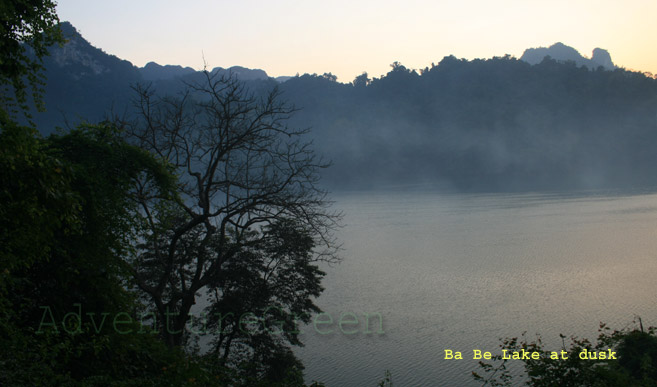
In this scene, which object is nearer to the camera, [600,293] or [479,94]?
[600,293]

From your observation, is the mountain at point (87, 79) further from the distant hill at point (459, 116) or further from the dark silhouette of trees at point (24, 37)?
the dark silhouette of trees at point (24, 37)

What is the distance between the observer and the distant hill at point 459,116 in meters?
109

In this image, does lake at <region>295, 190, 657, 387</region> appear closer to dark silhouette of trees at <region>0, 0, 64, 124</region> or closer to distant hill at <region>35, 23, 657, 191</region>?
dark silhouette of trees at <region>0, 0, 64, 124</region>

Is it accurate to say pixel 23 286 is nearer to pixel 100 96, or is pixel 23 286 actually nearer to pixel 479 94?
pixel 100 96

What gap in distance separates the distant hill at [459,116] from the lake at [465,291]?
200ft

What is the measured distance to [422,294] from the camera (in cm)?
2203

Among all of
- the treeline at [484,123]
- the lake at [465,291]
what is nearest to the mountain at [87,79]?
the treeline at [484,123]

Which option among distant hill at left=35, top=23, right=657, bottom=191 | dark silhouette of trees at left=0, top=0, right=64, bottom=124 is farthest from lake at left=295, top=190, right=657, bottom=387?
distant hill at left=35, top=23, right=657, bottom=191

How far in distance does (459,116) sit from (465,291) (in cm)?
12182

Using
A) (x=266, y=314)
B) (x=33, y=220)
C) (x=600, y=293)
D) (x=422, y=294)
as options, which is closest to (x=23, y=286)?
(x=33, y=220)

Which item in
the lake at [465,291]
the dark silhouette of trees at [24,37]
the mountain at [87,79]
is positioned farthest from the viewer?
the mountain at [87,79]

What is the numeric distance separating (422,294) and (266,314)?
10.5 m

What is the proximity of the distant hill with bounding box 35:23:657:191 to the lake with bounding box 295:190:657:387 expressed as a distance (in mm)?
60908

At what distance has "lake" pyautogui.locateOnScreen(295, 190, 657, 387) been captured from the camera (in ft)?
51.8
